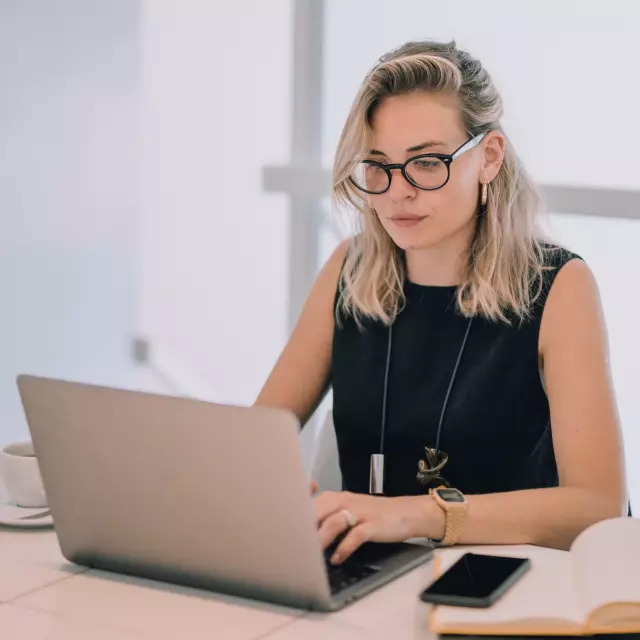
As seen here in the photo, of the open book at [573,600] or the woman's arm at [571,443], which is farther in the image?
the woman's arm at [571,443]

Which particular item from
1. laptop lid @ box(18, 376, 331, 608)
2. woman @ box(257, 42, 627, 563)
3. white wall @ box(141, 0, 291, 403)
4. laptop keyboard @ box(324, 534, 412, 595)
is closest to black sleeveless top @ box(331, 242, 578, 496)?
woman @ box(257, 42, 627, 563)

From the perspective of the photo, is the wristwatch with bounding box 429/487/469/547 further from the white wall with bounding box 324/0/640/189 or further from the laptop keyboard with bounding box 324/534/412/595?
the white wall with bounding box 324/0/640/189

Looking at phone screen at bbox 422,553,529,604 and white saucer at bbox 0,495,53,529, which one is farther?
white saucer at bbox 0,495,53,529

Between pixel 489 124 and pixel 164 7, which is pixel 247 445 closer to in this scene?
pixel 489 124

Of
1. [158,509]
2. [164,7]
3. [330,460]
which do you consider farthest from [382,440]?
[164,7]

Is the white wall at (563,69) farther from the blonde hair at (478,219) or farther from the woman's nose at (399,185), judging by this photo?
the woman's nose at (399,185)

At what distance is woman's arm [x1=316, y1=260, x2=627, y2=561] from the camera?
147cm

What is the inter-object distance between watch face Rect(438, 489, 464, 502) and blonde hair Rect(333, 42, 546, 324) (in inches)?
19.0

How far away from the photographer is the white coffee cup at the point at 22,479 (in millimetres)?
1632

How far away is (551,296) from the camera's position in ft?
6.39

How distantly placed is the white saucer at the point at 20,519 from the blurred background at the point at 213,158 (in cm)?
208

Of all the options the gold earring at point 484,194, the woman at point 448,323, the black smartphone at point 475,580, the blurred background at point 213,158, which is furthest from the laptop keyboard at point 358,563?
the blurred background at point 213,158

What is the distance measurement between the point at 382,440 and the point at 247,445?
0.86 m

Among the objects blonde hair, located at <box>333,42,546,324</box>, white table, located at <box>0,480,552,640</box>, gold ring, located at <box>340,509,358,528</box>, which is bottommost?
white table, located at <box>0,480,552,640</box>
